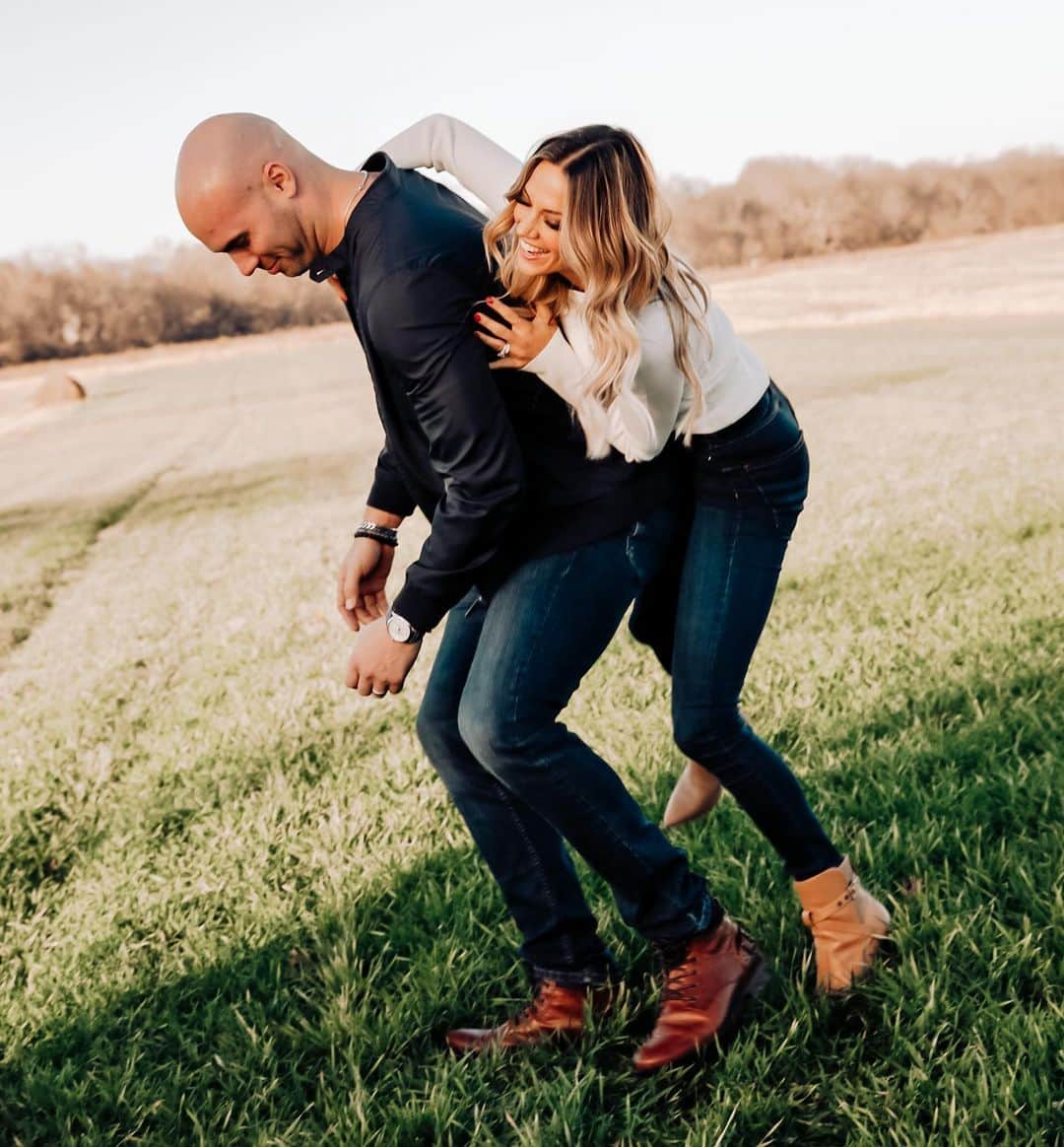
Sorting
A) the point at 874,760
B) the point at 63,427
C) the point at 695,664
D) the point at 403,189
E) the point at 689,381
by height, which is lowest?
the point at 63,427

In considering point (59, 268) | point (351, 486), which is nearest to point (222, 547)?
point (351, 486)

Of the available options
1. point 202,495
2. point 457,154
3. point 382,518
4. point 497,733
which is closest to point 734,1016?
point 497,733

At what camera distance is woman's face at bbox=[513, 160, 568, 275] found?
6.86 ft

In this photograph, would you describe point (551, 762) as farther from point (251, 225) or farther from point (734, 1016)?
point (251, 225)

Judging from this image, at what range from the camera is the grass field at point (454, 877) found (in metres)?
2.25

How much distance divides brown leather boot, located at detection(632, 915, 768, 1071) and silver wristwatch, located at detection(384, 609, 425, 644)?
93 cm

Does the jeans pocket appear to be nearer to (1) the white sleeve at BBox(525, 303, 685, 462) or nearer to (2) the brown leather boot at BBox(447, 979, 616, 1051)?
(1) the white sleeve at BBox(525, 303, 685, 462)

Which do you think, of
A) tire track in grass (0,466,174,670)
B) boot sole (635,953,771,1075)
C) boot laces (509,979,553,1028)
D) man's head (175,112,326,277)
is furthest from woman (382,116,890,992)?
tire track in grass (0,466,174,670)

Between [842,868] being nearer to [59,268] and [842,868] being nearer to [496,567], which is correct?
[496,567]

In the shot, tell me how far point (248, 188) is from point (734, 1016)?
2.03 m

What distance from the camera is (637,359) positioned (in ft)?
6.73

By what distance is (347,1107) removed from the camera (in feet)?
7.49

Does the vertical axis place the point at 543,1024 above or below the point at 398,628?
below

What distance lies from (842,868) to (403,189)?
1809 millimetres
